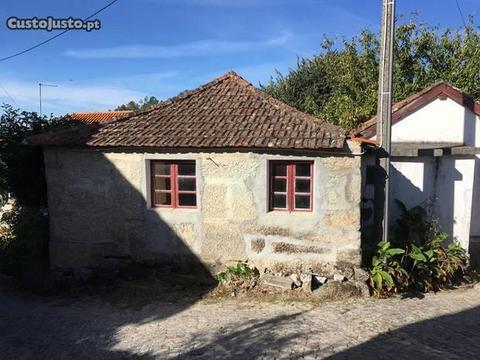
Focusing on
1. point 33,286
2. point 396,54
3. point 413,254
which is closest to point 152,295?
point 33,286

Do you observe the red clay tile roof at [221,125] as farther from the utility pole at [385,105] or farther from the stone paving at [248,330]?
the stone paving at [248,330]

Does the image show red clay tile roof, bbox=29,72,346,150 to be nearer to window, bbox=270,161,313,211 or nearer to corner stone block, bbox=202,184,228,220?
window, bbox=270,161,313,211

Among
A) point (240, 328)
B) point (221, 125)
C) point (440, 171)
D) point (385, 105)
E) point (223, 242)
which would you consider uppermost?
point (385, 105)

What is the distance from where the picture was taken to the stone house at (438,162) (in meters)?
10.7

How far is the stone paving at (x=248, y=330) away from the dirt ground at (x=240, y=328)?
0.01 meters

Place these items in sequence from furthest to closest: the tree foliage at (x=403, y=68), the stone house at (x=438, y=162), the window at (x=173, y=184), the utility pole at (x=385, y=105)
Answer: the tree foliage at (x=403, y=68) < the stone house at (x=438, y=162) < the window at (x=173, y=184) < the utility pole at (x=385, y=105)

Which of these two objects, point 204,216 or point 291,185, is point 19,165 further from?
point 291,185

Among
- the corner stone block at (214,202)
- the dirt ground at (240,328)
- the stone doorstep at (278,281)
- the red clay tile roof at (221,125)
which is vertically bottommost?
A: the dirt ground at (240,328)

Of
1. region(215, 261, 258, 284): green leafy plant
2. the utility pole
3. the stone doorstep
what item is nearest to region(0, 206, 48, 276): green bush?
region(215, 261, 258, 284): green leafy plant

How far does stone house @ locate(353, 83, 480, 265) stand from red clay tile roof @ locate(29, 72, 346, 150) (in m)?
1.71

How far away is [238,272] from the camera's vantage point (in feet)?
31.0

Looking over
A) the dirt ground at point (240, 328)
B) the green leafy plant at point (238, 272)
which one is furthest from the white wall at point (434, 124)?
the green leafy plant at point (238, 272)

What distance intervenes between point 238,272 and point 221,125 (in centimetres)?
300

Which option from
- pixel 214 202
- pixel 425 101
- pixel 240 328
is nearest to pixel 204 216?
pixel 214 202
